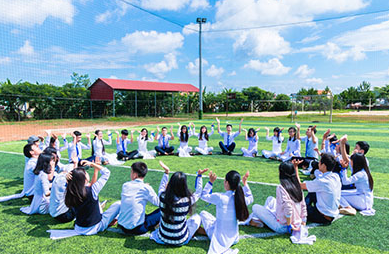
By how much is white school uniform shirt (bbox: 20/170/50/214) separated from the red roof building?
2564cm

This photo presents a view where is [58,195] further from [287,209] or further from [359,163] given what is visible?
[359,163]

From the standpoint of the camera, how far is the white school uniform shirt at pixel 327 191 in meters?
4.03

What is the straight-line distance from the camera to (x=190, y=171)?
793cm

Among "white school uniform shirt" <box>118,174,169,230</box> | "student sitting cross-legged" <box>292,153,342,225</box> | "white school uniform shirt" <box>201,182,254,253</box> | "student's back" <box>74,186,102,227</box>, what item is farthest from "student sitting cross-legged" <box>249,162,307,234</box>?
"student's back" <box>74,186,102,227</box>

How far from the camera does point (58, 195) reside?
4336mm

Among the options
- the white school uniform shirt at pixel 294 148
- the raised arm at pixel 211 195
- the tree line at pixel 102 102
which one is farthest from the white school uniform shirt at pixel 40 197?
the tree line at pixel 102 102

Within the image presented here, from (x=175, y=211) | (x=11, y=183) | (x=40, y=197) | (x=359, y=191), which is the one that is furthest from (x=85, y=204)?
(x=359, y=191)

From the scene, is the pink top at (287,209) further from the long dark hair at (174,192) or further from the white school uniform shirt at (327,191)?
the long dark hair at (174,192)

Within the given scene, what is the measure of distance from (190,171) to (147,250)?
4.38 m

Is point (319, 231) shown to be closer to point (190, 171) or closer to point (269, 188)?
point (269, 188)

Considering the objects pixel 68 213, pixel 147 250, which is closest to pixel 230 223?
pixel 147 250

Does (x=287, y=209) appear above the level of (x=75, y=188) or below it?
below

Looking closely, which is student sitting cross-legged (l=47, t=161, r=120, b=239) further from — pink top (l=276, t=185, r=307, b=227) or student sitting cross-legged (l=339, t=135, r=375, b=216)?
student sitting cross-legged (l=339, t=135, r=375, b=216)

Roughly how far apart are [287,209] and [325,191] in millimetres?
841
